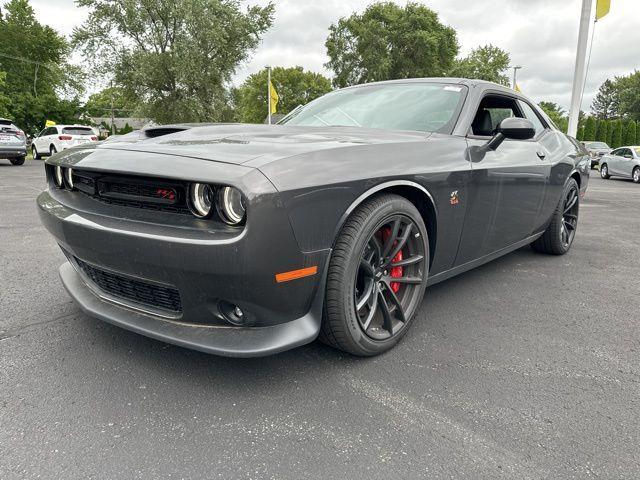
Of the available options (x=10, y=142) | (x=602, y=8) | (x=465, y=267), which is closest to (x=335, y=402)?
(x=465, y=267)

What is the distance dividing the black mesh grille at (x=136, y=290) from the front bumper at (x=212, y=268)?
3 cm

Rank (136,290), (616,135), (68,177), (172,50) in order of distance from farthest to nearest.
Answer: (616,135), (172,50), (68,177), (136,290)

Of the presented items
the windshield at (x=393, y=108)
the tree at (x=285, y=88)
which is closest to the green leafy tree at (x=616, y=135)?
→ the tree at (x=285, y=88)

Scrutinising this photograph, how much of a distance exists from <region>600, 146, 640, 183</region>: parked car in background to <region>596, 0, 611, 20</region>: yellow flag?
6.27 metres

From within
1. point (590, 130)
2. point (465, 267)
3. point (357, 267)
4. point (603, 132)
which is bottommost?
point (465, 267)

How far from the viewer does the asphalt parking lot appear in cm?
150

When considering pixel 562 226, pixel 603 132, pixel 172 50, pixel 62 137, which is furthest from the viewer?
pixel 603 132

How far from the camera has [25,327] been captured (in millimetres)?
2436

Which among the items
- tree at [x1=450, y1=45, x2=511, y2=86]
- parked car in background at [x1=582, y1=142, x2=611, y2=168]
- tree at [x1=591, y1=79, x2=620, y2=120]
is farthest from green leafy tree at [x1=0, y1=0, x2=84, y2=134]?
tree at [x1=591, y1=79, x2=620, y2=120]

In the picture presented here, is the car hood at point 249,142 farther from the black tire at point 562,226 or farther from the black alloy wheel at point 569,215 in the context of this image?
the black alloy wheel at point 569,215

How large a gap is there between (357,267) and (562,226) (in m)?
2.95

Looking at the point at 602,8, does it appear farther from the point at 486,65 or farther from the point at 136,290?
the point at 486,65

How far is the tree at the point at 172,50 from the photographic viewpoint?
2308 centimetres

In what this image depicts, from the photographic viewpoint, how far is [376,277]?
216 cm
